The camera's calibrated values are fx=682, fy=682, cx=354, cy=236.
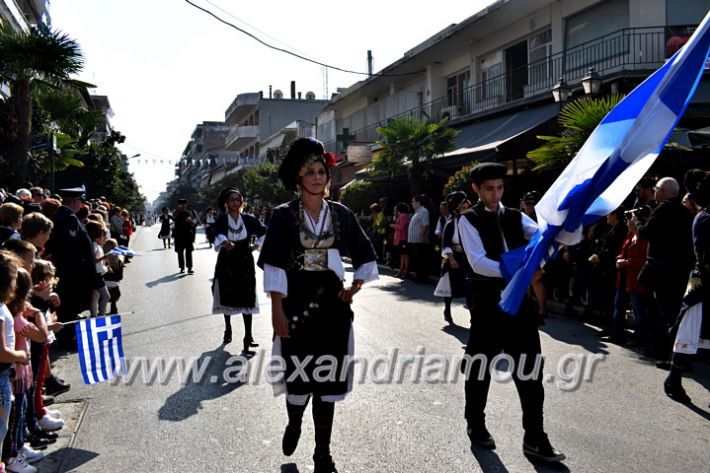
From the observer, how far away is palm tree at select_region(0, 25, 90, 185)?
15141mm

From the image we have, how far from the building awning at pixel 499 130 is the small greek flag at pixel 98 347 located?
518 inches

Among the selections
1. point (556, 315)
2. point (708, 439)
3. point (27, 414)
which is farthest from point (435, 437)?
point (556, 315)

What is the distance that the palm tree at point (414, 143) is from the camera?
18438 mm

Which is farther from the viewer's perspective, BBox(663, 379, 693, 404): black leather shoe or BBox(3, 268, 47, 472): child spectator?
BBox(663, 379, 693, 404): black leather shoe

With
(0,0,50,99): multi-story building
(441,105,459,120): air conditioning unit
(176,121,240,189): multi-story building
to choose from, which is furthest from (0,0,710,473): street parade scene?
(176,121,240,189): multi-story building

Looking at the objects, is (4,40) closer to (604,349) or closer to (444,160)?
(444,160)

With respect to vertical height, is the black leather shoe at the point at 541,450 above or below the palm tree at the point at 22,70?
below

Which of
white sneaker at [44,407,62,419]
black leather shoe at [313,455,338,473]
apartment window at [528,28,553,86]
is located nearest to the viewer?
black leather shoe at [313,455,338,473]

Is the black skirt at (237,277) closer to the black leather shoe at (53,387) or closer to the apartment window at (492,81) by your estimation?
the black leather shoe at (53,387)

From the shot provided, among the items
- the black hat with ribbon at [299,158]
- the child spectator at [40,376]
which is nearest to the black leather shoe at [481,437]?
the black hat with ribbon at [299,158]

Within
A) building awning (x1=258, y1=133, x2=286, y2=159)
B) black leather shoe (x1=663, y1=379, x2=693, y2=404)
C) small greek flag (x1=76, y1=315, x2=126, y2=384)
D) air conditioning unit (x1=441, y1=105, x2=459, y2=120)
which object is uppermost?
building awning (x1=258, y1=133, x2=286, y2=159)

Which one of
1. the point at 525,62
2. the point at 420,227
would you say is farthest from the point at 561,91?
the point at 525,62

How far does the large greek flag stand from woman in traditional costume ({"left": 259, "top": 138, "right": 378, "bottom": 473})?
3.39ft

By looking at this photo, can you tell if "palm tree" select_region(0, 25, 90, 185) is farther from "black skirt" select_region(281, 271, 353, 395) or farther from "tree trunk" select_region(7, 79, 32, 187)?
"black skirt" select_region(281, 271, 353, 395)
